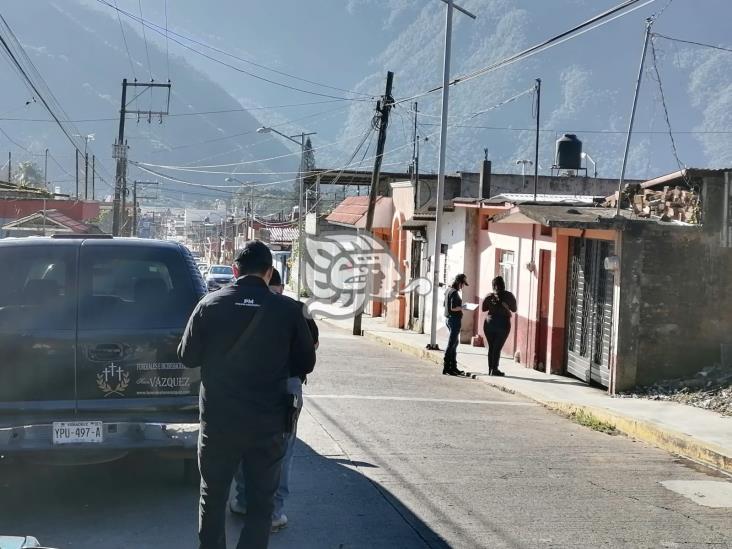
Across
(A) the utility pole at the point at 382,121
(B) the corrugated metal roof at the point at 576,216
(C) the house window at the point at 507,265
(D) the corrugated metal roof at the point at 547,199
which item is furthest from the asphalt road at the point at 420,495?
(A) the utility pole at the point at 382,121

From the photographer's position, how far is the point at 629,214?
15.5m

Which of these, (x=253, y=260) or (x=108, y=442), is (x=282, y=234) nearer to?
(x=108, y=442)

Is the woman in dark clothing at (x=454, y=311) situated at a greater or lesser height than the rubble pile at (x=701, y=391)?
greater

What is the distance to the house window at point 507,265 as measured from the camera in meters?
20.5

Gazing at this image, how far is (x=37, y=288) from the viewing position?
6750mm

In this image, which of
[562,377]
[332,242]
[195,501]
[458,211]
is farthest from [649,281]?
[332,242]

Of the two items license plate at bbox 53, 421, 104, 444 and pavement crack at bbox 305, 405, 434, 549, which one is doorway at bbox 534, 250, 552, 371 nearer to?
pavement crack at bbox 305, 405, 434, 549

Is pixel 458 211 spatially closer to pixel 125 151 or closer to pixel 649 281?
pixel 649 281

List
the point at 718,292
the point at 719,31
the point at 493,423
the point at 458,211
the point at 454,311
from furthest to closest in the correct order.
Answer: the point at 719,31, the point at 458,211, the point at 454,311, the point at 718,292, the point at 493,423

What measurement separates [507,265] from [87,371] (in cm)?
1545

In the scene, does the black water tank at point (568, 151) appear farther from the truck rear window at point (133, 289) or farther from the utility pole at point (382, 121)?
the truck rear window at point (133, 289)

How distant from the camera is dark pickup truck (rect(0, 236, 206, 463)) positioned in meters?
6.41

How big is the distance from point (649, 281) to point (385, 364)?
A: 6.33m

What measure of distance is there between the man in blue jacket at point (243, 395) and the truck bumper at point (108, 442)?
56.6 inches
